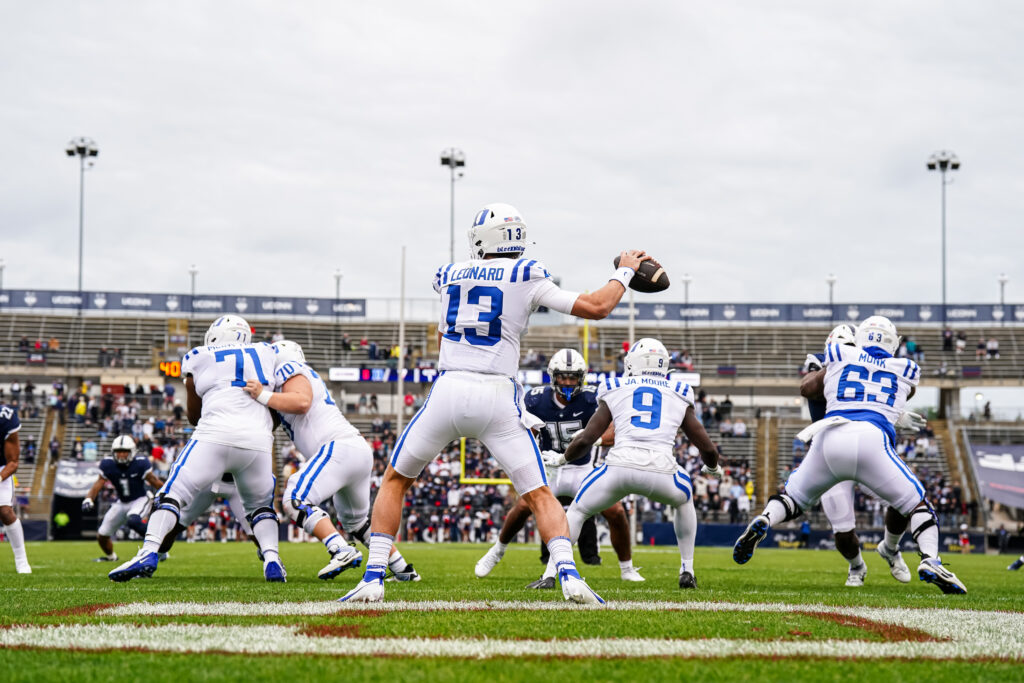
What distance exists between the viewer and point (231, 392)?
26.7 feet

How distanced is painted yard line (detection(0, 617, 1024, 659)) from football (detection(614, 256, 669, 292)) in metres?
2.40

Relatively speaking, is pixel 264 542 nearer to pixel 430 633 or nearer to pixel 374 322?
pixel 430 633

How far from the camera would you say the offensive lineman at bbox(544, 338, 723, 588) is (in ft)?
26.9

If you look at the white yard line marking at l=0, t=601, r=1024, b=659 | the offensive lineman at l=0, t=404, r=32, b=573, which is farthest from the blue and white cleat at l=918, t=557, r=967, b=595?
the offensive lineman at l=0, t=404, r=32, b=573

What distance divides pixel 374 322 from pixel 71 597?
43.1 metres

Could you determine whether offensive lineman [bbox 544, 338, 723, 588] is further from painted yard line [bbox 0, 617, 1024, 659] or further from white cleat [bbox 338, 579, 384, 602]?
painted yard line [bbox 0, 617, 1024, 659]

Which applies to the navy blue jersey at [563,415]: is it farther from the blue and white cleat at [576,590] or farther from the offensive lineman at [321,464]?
the blue and white cleat at [576,590]

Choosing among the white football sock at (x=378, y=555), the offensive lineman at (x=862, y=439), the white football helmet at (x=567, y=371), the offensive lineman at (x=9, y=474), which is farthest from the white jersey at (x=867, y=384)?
the offensive lineman at (x=9, y=474)

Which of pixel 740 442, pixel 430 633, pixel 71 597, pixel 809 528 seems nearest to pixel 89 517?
pixel 809 528

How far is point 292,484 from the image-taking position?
845cm

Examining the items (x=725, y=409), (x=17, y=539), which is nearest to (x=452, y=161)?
(x=725, y=409)

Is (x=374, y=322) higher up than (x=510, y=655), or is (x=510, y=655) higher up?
(x=374, y=322)

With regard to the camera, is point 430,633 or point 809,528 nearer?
point 430,633

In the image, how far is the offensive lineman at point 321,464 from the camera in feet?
26.6
